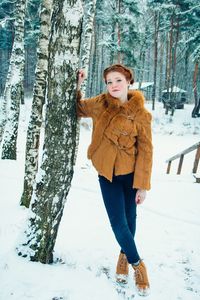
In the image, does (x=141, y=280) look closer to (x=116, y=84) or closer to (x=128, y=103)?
(x=128, y=103)

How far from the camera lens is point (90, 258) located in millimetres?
3742

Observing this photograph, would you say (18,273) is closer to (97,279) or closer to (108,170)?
(97,279)

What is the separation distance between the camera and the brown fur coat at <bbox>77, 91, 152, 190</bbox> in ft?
10.4

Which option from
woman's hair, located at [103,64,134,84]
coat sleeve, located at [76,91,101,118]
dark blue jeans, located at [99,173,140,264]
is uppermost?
woman's hair, located at [103,64,134,84]

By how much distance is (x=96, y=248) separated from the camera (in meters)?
4.07

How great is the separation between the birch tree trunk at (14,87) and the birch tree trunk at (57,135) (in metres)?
6.53

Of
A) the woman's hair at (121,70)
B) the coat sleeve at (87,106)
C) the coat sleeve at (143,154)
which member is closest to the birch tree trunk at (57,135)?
the coat sleeve at (87,106)

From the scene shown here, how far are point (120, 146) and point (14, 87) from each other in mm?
7383

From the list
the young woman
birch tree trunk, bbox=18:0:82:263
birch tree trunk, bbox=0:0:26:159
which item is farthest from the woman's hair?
birch tree trunk, bbox=0:0:26:159

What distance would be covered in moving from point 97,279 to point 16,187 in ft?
→ 14.7

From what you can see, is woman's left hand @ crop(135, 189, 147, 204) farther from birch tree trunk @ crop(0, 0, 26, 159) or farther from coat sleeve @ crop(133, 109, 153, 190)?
birch tree trunk @ crop(0, 0, 26, 159)

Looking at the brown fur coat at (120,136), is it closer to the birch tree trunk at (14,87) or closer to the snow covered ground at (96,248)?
the snow covered ground at (96,248)

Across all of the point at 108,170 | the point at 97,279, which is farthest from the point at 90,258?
the point at 108,170

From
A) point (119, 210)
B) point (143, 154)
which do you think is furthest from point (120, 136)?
point (119, 210)
